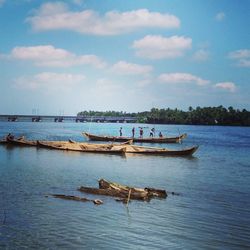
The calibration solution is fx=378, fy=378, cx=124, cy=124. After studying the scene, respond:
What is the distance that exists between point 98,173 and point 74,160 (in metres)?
8.57

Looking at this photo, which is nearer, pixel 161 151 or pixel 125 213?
pixel 125 213

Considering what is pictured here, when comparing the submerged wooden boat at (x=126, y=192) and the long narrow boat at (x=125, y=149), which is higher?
the long narrow boat at (x=125, y=149)

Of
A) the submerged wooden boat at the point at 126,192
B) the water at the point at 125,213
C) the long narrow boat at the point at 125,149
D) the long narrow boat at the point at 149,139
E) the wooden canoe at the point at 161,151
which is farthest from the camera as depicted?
the long narrow boat at the point at 149,139

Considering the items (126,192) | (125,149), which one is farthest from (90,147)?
(126,192)

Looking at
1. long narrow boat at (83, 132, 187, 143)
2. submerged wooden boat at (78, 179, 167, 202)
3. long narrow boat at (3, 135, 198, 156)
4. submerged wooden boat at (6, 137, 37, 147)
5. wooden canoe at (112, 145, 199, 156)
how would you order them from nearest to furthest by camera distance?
submerged wooden boat at (78, 179, 167, 202)
wooden canoe at (112, 145, 199, 156)
long narrow boat at (3, 135, 198, 156)
submerged wooden boat at (6, 137, 37, 147)
long narrow boat at (83, 132, 187, 143)

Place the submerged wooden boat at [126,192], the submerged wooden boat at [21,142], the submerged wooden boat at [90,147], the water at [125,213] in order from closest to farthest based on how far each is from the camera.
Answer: the water at [125,213]
the submerged wooden boat at [126,192]
the submerged wooden boat at [90,147]
the submerged wooden boat at [21,142]

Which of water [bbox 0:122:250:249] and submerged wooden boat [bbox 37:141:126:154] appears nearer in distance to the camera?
water [bbox 0:122:250:249]

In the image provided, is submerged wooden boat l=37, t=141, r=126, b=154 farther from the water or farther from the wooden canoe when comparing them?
the water

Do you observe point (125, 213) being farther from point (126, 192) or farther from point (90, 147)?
point (90, 147)

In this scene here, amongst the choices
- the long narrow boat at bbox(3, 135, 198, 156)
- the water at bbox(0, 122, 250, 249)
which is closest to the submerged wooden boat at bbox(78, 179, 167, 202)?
the water at bbox(0, 122, 250, 249)

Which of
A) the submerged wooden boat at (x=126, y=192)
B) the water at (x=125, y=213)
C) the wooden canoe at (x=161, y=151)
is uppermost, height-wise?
the wooden canoe at (x=161, y=151)

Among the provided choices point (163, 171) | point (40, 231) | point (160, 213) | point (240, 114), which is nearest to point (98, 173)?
point (163, 171)

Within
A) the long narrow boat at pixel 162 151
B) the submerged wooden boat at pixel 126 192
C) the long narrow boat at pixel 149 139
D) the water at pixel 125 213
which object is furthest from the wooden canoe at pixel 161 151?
the long narrow boat at pixel 149 139

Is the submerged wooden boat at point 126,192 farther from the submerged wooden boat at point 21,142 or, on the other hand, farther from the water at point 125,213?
the submerged wooden boat at point 21,142
